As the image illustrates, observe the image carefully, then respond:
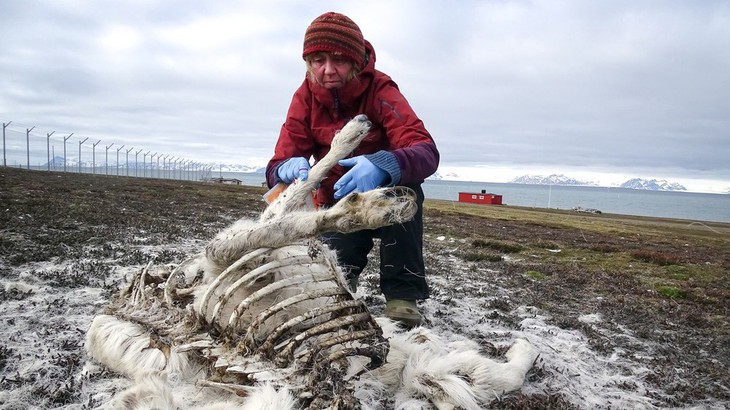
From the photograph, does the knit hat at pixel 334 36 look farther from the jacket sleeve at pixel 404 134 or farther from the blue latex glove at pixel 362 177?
the blue latex glove at pixel 362 177

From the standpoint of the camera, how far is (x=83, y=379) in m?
2.67

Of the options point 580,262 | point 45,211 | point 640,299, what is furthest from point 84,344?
point 580,262

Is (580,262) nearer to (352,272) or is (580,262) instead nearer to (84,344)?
(352,272)

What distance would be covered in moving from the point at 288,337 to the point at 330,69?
2195 mm

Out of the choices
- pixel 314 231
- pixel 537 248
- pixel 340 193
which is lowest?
pixel 537 248

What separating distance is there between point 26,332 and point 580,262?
9.75 meters

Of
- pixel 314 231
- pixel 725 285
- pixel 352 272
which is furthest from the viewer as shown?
pixel 725 285

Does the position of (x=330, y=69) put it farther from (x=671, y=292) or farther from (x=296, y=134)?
(x=671, y=292)

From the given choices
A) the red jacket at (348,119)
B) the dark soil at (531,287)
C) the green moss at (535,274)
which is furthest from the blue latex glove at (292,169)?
the green moss at (535,274)

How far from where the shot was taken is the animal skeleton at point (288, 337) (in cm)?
219

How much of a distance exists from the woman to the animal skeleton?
2.09 feet

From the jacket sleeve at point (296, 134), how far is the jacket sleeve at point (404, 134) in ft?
2.18

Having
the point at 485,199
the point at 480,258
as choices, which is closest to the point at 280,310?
the point at 480,258

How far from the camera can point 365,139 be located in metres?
4.04
